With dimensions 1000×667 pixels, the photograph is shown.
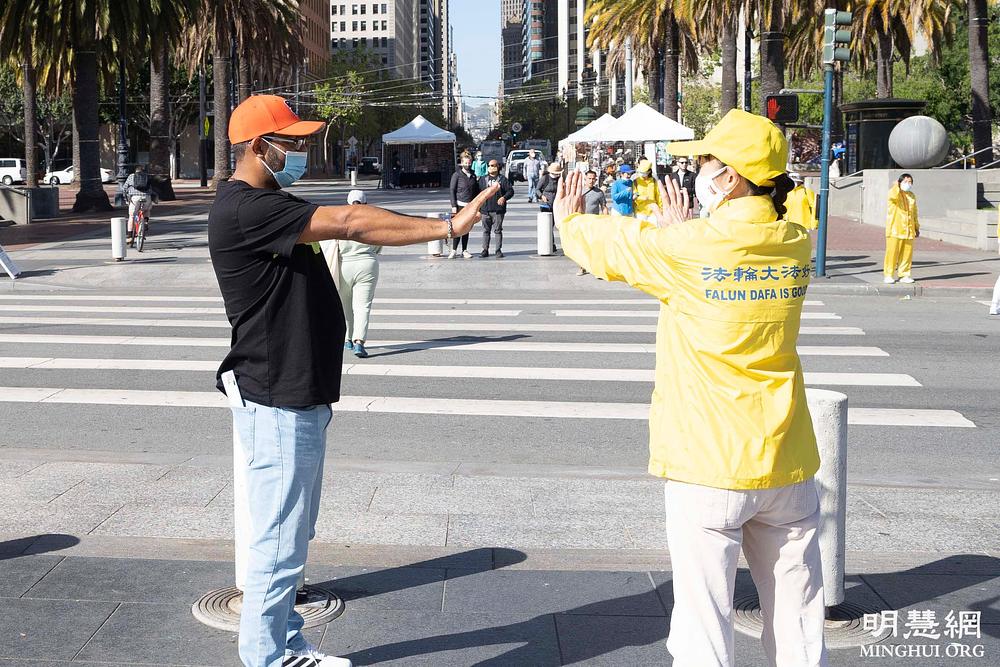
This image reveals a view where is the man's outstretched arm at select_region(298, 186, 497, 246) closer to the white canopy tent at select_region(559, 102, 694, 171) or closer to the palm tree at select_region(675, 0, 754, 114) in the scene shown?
the white canopy tent at select_region(559, 102, 694, 171)

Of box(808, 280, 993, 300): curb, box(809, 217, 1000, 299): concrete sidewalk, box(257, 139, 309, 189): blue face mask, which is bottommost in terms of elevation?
box(808, 280, 993, 300): curb

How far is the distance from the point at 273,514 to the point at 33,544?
7.55 ft

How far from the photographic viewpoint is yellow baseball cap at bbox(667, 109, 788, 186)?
3.41 m

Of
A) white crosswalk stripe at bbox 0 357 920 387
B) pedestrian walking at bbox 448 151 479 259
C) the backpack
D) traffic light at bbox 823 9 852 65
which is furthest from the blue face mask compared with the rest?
the backpack

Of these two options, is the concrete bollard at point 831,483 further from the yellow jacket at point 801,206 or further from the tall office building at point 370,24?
the tall office building at point 370,24

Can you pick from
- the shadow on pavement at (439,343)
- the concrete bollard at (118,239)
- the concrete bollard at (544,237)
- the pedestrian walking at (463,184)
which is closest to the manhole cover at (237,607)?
the shadow on pavement at (439,343)

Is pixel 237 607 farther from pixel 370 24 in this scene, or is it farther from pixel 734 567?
pixel 370 24

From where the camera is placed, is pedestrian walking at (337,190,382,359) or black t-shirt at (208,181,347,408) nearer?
black t-shirt at (208,181,347,408)

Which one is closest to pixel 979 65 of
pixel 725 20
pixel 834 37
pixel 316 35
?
pixel 725 20

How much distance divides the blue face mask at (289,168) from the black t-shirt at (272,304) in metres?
0.13

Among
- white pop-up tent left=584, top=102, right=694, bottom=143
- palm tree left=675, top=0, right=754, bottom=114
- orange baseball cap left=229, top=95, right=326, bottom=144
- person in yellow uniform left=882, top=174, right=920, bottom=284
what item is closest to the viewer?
orange baseball cap left=229, top=95, right=326, bottom=144

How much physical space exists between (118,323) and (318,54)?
122208 millimetres

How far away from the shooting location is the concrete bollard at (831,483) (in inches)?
183

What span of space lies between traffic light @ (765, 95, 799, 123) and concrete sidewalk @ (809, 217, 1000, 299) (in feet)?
8.90
